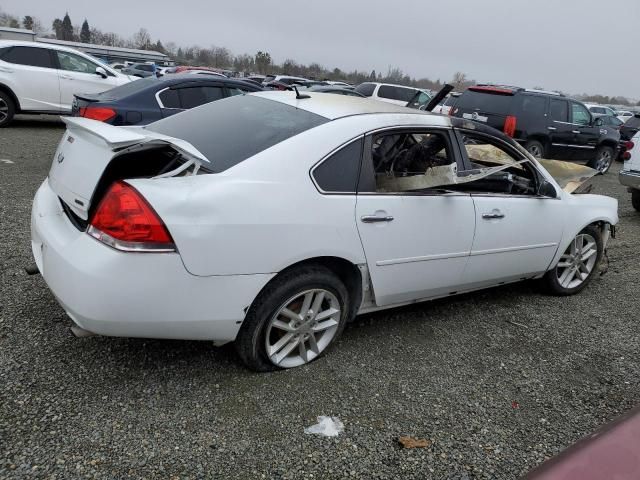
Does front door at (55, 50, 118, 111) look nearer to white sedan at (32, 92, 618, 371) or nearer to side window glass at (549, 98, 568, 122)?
white sedan at (32, 92, 618, 371)

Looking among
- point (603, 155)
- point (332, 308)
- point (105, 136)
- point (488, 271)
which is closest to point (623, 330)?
point (488, 271)

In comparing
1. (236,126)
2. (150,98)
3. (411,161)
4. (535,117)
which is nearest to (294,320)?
(236,126)

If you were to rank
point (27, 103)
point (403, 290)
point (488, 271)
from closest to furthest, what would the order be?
point (403, 290) < point (488, 271) < point (27, 103)

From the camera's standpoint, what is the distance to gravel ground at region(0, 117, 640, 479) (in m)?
2.29

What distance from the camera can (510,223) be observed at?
12.2 feet

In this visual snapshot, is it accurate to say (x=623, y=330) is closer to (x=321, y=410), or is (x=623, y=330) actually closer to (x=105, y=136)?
(x=321, y=410)

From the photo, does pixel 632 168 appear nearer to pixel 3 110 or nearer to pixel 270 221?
pixel 270 221

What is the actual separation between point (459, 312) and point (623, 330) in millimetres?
1322

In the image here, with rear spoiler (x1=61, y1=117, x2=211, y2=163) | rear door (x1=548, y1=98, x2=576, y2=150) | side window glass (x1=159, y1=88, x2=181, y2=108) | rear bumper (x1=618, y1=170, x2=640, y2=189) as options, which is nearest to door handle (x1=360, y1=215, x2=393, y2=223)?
rear spoiler (x1=61, y1=117, x2=211, y2=163)

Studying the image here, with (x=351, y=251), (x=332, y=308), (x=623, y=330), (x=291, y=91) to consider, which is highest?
(x=291, y=91)

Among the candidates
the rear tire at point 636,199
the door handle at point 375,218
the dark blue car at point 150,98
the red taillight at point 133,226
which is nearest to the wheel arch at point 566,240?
the door handle at point 375,218

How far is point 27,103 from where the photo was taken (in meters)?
10.2

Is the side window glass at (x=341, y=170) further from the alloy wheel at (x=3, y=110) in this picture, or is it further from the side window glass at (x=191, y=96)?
the alloy wheel at (x=3, y=110)

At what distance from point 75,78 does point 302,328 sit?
32.3ft
